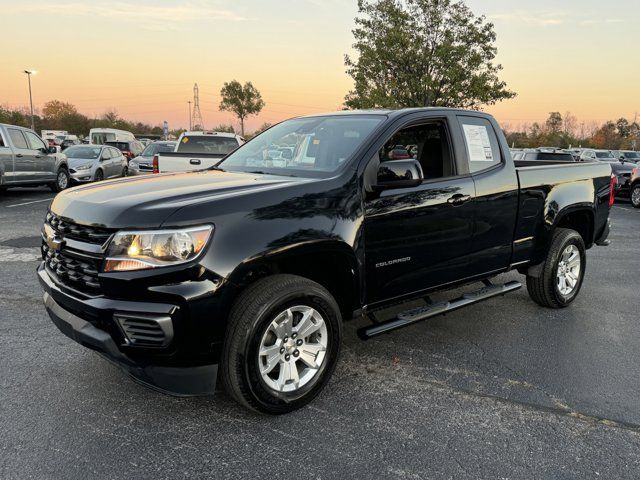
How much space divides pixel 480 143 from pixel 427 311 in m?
1.57

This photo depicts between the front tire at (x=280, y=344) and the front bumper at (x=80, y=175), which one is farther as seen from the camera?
the front bumper at (x=80, y=175)

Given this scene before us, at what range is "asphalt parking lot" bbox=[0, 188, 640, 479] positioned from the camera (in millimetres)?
2572

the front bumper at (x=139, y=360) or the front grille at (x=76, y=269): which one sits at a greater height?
the front grille at (x=76, y=269)

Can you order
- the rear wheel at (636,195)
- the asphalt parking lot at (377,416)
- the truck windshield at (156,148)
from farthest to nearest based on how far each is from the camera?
the truck windshield at (156,148), the rear wheel at (636,195), the asphalt parking lot at (377,416)

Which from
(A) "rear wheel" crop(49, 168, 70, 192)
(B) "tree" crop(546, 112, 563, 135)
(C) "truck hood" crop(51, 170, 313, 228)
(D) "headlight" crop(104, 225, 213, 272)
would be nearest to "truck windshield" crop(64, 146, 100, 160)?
(A) "rear wheel" crop(49, 168, 70, 192)

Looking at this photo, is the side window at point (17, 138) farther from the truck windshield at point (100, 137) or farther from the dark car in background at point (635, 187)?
the truck windshield at point (100, 137)

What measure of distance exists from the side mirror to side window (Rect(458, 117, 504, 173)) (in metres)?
1.01

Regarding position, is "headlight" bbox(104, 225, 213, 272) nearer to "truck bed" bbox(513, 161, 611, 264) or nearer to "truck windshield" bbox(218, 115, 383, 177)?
"truck windshield" bbox(218, 115, 383, 177)

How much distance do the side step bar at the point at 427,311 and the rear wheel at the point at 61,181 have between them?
14.4 m

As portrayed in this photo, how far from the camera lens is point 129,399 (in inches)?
125

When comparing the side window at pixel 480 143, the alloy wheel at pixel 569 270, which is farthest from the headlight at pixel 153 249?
the alloy wheel at pixel 569 270

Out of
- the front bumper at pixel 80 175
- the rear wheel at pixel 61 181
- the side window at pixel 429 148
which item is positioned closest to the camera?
the side window at pixel 429 148

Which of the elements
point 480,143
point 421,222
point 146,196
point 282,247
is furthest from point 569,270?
point 146,196

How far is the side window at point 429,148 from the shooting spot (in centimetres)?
400
